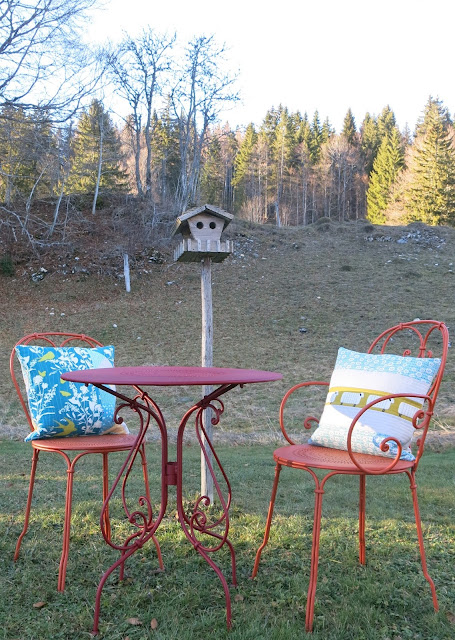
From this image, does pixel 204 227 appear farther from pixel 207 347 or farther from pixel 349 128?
pixel 349 128

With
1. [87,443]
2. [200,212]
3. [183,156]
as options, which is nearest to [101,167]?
[183,156]

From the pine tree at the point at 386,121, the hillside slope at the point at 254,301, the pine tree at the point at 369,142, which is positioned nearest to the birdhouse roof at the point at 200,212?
the hillside slope at the point at 254,301

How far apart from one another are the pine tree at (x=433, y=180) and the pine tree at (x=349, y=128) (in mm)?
10060

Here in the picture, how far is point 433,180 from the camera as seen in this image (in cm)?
2370

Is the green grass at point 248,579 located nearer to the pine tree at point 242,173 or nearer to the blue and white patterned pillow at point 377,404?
the blue and white patterned pillow at point 377,404

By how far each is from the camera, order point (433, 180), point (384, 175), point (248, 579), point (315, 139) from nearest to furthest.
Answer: point (248, 579)
point (433, 180)
point (384, 175)
point (315, 139)

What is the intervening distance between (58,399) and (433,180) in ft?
81.2

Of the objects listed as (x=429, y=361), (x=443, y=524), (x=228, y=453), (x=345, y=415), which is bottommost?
(x=228, y=453)

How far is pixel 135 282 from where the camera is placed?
555 inches

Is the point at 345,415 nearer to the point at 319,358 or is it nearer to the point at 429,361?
the point at 429,361

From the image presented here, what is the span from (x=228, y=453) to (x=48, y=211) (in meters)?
13.3

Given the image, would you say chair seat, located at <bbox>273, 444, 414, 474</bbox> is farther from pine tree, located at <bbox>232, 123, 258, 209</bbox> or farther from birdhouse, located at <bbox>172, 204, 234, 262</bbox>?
pine tree, located at <bbox>232, 123, 258, 209</bbox>

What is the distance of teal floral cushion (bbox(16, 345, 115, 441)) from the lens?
2.25 meters

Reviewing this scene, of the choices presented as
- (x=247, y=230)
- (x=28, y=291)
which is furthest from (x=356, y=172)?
(x=28, y=291)
